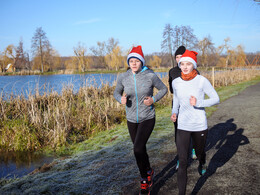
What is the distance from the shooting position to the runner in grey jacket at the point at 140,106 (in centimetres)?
299

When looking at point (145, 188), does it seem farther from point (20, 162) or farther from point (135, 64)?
point (20, 162)

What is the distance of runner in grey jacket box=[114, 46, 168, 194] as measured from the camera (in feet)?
9.80

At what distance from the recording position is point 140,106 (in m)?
3.07

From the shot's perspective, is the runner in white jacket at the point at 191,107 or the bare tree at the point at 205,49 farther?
the bare tree at the point at 205,49

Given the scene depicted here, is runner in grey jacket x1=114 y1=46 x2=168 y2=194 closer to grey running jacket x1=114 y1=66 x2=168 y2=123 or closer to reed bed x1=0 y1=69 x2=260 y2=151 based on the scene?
grey running jacket x1=114 y1=66 x2=168 y2=123

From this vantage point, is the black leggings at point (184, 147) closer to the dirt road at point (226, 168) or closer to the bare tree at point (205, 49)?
the dirt road at point (226, 168)

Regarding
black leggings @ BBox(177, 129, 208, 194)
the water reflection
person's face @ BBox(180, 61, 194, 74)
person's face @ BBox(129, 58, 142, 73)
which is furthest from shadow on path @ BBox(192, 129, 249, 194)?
the water reflection

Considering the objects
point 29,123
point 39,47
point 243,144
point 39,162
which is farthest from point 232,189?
point 39,47

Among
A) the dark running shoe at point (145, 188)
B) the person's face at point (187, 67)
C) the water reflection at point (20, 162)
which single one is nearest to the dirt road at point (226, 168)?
the dark running shoe at point (145, 188)

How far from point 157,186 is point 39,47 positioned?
62.3m

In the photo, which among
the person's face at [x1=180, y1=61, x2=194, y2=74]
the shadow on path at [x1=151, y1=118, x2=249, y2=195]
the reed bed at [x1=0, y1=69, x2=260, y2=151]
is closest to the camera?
the person's face at [x1=180, y1=61, x2=194, y2=74]

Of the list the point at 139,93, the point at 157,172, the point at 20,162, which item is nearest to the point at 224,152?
the point at 157,172

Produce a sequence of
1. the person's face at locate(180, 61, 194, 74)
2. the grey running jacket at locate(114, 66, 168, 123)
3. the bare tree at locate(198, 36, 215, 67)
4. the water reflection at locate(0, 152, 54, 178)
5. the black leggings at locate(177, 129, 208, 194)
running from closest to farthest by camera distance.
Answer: the black leggings at locate(177, 129, 208, 194)
the person's face at locate(180, 61, 194, 74)
the grey running jacket at locate(114, 66, 168, 123)
the water reflection at locate(0, 152, 54, 178)
the bare tree at locate(198, 36, 215, 67)

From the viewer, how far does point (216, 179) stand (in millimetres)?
3381
